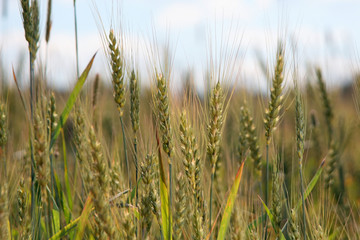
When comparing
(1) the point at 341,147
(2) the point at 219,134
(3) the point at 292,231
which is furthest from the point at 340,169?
(2) the point at 219,134

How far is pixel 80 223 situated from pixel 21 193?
0.43 meters

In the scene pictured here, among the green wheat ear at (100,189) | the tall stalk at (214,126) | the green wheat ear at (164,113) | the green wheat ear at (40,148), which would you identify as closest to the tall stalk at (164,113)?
the green wheat ear at (164,113)

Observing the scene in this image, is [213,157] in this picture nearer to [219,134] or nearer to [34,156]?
[219,134]

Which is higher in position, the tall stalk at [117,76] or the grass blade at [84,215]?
the tall stalk at [117,76]

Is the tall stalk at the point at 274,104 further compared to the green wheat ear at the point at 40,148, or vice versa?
the tall stalk at the point at 274,104

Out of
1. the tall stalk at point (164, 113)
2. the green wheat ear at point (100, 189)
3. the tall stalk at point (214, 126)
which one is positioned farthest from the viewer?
the tall stalk at point (214, 126)

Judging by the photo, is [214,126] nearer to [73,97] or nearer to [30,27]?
[73,97]

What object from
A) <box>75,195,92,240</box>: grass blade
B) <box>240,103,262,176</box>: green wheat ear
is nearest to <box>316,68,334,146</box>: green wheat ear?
<box>240,103,262,176</box>: green wheat ear

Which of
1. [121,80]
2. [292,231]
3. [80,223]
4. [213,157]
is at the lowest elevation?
[292,231]

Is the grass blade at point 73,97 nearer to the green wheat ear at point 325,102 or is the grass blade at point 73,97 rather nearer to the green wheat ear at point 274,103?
the green wheat ear at point 274,103

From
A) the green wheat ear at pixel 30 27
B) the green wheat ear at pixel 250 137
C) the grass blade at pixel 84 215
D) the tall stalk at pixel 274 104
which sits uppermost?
the green wheat ear at pixel 30 27

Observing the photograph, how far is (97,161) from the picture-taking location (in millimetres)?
1596

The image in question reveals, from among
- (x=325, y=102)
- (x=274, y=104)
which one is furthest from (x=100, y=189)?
(x=325, y=102)

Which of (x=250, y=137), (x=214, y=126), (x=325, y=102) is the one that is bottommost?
(x=250, y=137)
